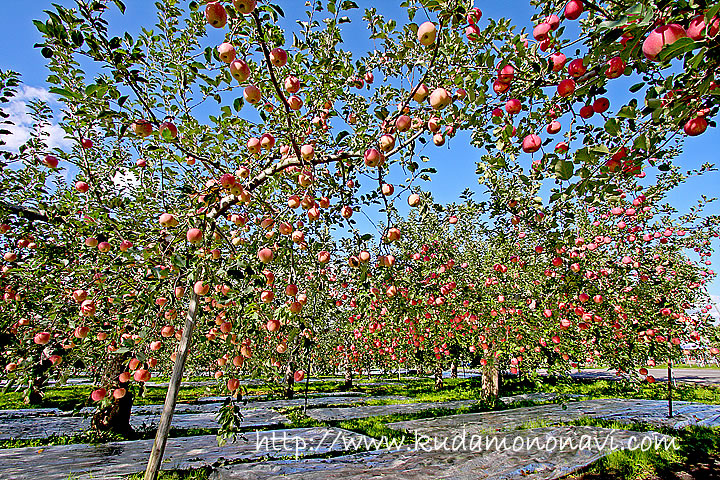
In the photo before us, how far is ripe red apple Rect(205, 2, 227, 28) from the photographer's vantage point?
1.43 meters

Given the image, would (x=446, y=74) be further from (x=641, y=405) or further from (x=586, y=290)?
(x=641, y=405)

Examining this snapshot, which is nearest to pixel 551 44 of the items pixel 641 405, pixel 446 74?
pixel 446 74

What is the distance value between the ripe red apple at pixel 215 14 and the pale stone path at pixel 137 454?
5986 millimetres

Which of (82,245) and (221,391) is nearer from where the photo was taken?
(221,391)

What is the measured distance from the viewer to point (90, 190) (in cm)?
315

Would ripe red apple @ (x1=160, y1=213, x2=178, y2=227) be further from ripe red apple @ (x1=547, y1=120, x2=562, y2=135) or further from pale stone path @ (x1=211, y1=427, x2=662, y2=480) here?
pale stone path @ (x1=211, y1=427, x2=662, y2=480)

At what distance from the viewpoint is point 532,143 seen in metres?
1.99

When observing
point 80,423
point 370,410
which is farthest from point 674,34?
point 80,423

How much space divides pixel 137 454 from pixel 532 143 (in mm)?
7896

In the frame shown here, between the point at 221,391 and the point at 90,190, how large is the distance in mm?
2283

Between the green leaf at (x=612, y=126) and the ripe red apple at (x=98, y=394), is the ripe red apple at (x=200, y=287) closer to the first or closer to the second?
the ripe red apple at (x=98, y=394)

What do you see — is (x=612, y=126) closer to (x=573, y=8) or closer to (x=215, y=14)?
(x=573, y=8)

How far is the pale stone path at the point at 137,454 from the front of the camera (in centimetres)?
512

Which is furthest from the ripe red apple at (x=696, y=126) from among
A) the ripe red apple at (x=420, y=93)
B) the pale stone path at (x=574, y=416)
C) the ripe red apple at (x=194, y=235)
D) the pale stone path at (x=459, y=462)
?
the pale stone path at (x=574, y=416)
